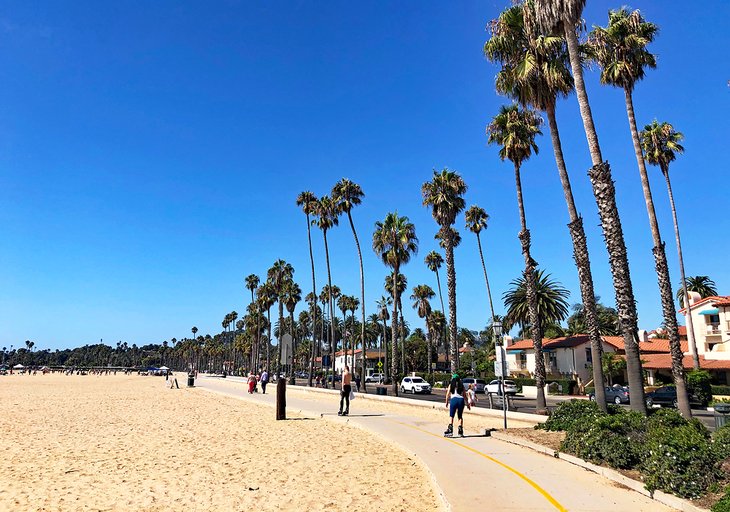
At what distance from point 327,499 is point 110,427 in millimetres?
14447

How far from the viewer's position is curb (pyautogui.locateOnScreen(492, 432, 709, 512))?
22.6 ft

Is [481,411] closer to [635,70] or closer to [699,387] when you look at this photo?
[635,70]

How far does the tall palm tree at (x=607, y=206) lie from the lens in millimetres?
13711

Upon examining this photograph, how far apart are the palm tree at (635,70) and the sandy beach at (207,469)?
16.4 metres

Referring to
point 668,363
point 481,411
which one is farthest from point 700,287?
point 481,411

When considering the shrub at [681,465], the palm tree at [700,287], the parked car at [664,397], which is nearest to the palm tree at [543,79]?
the shrub at [681,465]

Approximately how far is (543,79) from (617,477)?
14.8m

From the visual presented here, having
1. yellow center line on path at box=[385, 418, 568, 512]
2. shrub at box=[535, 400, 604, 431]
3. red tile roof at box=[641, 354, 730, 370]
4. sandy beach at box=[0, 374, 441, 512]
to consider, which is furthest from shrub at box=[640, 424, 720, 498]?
red tile roof at box=[641, 354, 730, 370]

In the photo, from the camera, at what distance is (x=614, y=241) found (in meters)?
A: 14.2

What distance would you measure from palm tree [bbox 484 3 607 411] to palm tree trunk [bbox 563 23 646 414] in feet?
8.55

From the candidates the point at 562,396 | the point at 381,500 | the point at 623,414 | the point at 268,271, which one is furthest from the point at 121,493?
the point at 268,271

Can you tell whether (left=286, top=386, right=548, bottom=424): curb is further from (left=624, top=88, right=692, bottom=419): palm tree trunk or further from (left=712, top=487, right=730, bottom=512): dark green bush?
(left=712, top=487, right=730, bottom=512): dark green bush

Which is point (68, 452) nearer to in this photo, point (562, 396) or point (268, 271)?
point (562, 396)

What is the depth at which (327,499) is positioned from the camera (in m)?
8.23
